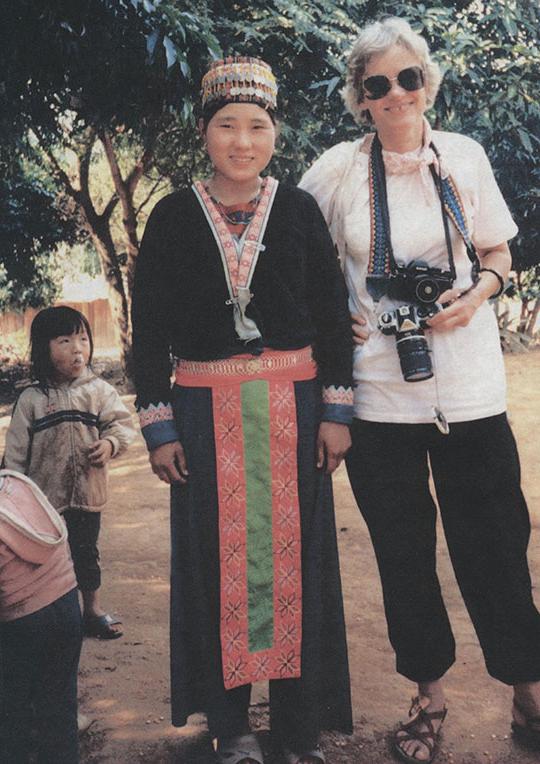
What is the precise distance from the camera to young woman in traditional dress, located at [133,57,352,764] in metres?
2.18

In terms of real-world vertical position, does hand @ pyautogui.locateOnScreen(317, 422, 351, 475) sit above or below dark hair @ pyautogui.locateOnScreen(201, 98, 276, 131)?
below

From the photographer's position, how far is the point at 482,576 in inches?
93.6

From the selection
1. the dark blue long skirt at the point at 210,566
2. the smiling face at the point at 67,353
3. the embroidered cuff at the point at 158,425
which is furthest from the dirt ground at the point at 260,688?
the smiling face at the point at 67,353

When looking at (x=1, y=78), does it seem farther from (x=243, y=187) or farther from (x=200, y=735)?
(x=200, y=735)

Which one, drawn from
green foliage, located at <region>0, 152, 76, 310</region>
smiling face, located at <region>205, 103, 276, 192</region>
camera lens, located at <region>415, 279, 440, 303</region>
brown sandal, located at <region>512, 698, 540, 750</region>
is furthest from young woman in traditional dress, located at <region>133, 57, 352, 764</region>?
green foliage, located at <region>0, 152, 76, 310</region>

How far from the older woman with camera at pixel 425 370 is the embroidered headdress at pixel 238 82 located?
31cm

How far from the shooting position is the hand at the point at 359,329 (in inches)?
91.0

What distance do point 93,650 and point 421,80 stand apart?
2.47 meters

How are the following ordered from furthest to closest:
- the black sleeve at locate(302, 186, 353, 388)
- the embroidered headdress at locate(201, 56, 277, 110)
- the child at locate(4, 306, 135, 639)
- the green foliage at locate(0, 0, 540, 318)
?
the green foliage at locate(0, 0, 540, 318) → the child at locate(4, 306, 135, 639) → the black sleeve at locate(302, 186, 353, 388) → the embroidered headdress at locate(201, 56, 277, 110)

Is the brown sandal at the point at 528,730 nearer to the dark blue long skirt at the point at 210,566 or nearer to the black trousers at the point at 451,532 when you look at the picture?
the black trousers at the point at 451,532

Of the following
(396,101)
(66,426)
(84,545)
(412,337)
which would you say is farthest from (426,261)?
(84,545)

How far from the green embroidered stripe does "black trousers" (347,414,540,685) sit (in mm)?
316

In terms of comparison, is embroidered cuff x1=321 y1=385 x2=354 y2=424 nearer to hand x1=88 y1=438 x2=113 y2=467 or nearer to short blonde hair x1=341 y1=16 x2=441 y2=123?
short blonde hair x1=341 y1=16 x2=441 y2=123

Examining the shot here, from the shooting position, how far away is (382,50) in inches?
87.4
